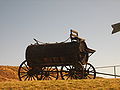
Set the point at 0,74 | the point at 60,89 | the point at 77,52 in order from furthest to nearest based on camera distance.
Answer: the point at 0,74
the point at 77,52
the point at 60,89

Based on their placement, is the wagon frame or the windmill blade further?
the wagon frame

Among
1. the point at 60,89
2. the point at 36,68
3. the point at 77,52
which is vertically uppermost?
the point at 77,52

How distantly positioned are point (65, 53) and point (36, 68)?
2.57 metres

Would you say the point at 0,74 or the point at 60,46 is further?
the point at 0,74

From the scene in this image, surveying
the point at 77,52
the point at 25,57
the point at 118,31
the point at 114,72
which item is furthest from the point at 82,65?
the point at 118,31

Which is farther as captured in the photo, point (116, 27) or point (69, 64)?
point (69, 64)

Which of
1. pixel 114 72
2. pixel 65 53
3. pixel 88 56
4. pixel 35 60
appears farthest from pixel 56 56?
pixel 114 72

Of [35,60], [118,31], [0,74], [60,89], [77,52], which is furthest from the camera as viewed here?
[0,74]

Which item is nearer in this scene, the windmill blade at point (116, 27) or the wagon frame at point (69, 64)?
the windmill blade at point (116, 27)

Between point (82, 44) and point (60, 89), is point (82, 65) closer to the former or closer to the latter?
point (82, 44)

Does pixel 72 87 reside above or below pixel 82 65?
below

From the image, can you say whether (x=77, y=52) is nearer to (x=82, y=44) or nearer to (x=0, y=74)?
(x=82, y=44)

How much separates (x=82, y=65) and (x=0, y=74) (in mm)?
10911

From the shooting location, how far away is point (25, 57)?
16.9 m
